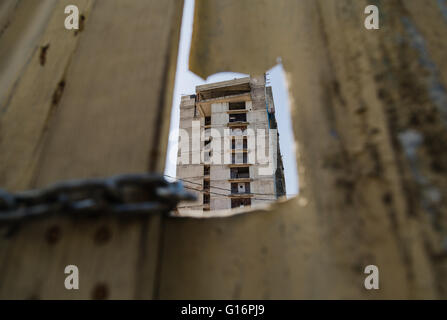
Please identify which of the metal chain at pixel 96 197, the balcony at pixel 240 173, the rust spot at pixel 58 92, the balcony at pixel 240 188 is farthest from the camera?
the balcony at pixel 240 173

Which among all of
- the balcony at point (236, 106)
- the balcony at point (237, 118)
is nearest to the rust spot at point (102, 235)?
the balcony at point (237, 118)

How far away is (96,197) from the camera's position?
1.34 ft

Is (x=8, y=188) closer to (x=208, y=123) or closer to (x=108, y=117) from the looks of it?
(x=108, y=117)

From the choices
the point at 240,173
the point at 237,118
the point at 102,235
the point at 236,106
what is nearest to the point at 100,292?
the point at 102,235

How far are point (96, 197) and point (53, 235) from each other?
0.14 meters

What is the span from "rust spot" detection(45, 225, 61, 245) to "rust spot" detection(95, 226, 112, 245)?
0.07 metres

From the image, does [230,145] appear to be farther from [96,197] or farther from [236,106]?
[96,197]

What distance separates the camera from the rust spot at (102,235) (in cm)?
45

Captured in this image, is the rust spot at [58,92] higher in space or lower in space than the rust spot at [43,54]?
lower

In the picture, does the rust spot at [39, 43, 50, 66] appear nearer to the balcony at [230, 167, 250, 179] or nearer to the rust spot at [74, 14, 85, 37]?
the rust spot at [74, 14, 85, 37]

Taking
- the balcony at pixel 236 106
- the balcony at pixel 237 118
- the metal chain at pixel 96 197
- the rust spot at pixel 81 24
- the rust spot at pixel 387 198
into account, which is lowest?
the metal chain at pixel 96 197

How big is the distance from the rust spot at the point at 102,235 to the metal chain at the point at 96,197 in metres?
0.05

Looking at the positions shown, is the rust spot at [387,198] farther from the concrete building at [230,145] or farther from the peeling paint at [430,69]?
the concrete building at [230,145]

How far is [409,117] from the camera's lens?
48 cm
